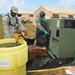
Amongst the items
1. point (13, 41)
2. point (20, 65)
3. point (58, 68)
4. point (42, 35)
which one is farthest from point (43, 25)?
point (20, 65)

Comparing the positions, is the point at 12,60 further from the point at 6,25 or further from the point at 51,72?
the point at 6,25

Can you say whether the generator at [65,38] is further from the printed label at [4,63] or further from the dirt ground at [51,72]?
the printed label at [4,63]

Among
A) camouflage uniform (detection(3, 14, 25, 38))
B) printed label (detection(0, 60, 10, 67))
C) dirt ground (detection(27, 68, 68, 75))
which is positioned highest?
camouflage uniform (detection(3, 14, 25, 38))

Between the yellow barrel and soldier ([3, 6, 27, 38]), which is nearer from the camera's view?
the yellow barrel

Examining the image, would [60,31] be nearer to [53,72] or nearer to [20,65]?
[53,72]

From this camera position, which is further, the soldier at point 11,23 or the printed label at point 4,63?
the soldier at point 11,23

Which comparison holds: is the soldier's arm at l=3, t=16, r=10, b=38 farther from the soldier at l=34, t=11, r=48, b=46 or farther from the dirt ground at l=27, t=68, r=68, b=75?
the soldier at l=34, t=11, r=48, b=46

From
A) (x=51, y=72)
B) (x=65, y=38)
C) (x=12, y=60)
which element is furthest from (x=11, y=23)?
(x=12, y=60)

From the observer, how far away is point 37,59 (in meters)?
3.65

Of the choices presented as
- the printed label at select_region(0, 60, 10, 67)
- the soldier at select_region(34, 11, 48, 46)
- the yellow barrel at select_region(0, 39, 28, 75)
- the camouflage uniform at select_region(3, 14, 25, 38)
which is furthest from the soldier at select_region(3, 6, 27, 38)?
the printed label at select_region(0, 60, 10, 67)

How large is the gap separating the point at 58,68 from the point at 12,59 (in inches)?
53.0

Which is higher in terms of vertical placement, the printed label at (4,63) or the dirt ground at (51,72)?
the printed label at (4,63)

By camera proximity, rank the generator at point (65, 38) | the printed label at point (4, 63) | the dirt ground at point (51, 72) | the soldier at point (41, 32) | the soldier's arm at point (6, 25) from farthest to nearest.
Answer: the soldier at point (41, 32) < the soldier's arm at point (6, 25) < the generator at point (65, 38) < the dirt ground at point (51, 72) < the printed label at point (4, 63)

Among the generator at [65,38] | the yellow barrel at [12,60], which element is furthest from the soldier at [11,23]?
the yellow barrel at [12,60]
